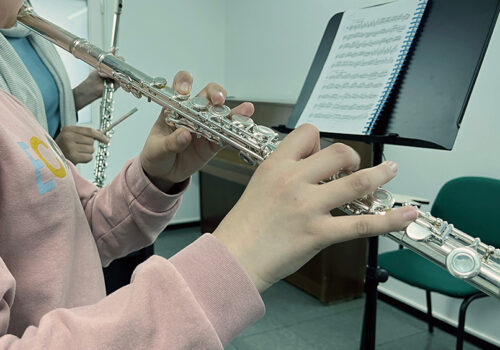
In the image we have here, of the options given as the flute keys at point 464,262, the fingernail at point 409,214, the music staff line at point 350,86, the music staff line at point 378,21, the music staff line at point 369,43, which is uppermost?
the music staff line at point 378,21

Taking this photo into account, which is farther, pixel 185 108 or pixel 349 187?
pixel 185 108

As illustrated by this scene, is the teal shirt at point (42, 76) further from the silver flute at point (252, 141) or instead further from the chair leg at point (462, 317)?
the chair leg at point (462, 317)

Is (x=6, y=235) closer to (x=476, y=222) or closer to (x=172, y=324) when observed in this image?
(x=172, y=324)

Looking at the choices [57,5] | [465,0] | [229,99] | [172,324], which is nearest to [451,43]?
[465,0]

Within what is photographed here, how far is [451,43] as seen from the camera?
110cm

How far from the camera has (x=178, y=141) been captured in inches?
27.8

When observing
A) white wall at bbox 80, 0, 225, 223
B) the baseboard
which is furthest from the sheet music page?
white wall at bbox 80, 0, 225, 223

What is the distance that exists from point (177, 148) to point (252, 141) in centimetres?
16

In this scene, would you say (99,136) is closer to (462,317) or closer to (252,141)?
(252,141)

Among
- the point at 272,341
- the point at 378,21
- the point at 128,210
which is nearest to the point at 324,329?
the point at 272,341

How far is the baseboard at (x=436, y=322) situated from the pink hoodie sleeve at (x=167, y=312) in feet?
6.40

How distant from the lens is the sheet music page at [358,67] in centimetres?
118

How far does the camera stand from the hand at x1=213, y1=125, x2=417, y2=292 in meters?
0.42

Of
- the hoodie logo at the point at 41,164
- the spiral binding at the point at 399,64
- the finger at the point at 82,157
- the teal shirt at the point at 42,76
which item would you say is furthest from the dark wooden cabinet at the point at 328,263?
the hoodie logo at the point at 41,164
